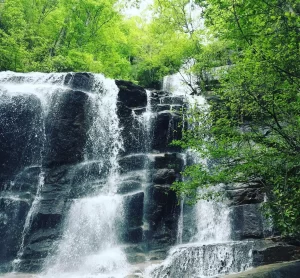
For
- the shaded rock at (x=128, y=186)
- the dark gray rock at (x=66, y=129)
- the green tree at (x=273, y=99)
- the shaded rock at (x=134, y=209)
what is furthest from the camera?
the dark gray rock at (x=66, y=129)

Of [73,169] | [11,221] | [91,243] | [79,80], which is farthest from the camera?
[79,80]

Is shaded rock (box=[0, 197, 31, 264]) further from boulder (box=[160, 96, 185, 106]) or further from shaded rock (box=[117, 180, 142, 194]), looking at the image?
boulder (box=[160, 96, 185, 106])

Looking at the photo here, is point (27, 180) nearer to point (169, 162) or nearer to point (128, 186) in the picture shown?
point (128, 186)

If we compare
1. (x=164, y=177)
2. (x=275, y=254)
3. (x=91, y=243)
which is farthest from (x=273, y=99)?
(x=91, y=243)

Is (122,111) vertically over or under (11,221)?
over

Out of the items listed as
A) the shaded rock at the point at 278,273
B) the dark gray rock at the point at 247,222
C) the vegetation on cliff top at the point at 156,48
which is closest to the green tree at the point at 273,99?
the vegetation on cliff top at the point at 156,48

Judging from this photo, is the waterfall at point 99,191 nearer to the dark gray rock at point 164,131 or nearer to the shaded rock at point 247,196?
the dark gray rock at point 164,131

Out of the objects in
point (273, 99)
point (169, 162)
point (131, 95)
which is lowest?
point (273, 99)

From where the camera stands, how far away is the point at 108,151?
1838 centimetres

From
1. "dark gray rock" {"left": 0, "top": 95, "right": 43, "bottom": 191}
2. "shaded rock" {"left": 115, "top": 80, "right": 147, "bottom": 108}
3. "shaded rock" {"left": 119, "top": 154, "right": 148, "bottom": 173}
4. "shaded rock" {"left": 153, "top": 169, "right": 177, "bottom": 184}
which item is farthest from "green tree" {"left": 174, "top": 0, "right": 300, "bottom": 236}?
"dark gray rock" {"left": 0, "top": 95, "right": 43, "bottom": 191}

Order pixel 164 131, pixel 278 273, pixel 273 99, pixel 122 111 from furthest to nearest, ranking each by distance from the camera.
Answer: pixel 122 111
pixel 164 131
pixel 278 273
pixel 273 99

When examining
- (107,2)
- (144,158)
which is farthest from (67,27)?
(144,158)

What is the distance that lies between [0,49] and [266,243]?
19.1 m

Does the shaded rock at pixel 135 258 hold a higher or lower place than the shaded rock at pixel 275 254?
lower
